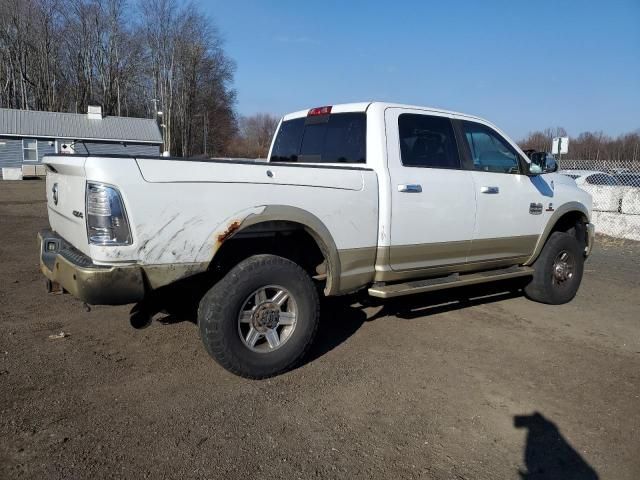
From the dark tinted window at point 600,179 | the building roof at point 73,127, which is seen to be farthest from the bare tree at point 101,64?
the dark tinted window at point 600,179

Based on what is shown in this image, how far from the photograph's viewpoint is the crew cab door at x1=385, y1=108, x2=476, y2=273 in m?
4.48

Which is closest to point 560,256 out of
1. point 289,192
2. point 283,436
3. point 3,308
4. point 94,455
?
point 289,192

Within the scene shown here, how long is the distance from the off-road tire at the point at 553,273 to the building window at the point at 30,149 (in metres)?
35.1

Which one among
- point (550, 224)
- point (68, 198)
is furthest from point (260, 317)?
point (550, 224)

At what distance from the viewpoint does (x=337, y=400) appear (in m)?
3.61

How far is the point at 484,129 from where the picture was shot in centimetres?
543

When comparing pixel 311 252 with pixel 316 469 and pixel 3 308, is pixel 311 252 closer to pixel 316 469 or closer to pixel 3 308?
pixel 316 469

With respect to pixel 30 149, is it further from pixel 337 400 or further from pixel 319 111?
pixel 337 400

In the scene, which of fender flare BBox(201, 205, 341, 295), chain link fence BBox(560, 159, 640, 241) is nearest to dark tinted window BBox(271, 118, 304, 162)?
fender flare BBox(201, 205, 341, 295)

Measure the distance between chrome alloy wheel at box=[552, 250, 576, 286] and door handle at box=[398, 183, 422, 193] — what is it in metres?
2.48

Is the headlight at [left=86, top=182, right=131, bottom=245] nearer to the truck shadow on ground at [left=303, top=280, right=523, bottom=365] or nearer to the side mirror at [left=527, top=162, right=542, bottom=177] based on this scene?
the truck shadow on ground at [left=303, top=280, right=523, bottom=365]

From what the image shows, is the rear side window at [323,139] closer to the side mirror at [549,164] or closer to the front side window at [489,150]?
the front side window at [489,150]

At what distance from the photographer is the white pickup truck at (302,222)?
3307mm

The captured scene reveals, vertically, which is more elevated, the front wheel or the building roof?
the building roof
